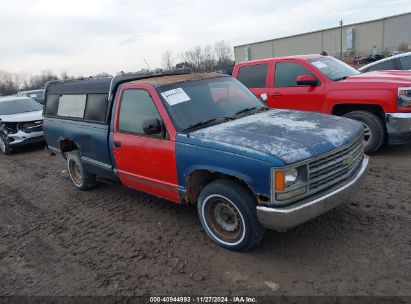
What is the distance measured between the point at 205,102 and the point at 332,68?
12.4 feet

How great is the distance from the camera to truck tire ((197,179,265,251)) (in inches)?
137

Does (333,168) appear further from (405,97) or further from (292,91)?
(292,91)

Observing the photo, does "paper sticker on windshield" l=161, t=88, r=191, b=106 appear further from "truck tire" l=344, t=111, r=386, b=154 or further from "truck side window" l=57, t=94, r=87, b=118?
"truck tire" l=344, t=111, r=386, b=154

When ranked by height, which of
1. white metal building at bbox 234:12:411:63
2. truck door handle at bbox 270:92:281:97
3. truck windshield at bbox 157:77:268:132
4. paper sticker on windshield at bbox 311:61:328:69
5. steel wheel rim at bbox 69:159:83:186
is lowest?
steel wheel rim at bbox 69:159:83:186

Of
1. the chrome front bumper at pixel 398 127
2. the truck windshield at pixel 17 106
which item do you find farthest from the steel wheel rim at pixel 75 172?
the truck windshield at pixel 17 106

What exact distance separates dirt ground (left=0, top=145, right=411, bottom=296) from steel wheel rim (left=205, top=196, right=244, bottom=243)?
0.18m

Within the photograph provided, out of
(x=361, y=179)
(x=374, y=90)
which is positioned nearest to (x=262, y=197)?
(x=361, y=179)

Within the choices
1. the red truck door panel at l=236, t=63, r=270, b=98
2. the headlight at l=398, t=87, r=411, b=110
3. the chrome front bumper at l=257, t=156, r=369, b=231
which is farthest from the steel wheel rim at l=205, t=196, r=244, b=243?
the red truck door panel at l=236, t=63, r=270, b=98

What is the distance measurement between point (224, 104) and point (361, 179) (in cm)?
185

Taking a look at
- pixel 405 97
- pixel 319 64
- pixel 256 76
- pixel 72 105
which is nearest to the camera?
pixel 405 97

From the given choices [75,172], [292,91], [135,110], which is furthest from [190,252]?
[292,91]

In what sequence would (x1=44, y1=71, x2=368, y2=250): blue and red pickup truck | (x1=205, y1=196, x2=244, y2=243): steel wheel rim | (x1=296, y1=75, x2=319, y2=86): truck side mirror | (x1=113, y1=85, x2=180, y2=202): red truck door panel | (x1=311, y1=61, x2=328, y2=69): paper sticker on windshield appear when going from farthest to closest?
1. (x1=311, y1=61, x2=328, y2=69): paper sticker on windshield
2. (x1=296, y1=75, x2=319, y2=86): truck side mirror
3. (x1=113, y1=85, x2=180, y2=202): red truck door panel
4. (x1=205, y1=196, x2=244, y2=243): steel wheel rim
5. (x1=44, y1=71, x2=368, y2=250): blue and red pickup truck

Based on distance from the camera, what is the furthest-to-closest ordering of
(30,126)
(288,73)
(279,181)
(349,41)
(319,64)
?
(349,41) → (30,126) → (288,73) → (319,64) → (279,181)

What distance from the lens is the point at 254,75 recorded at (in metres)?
7.85
